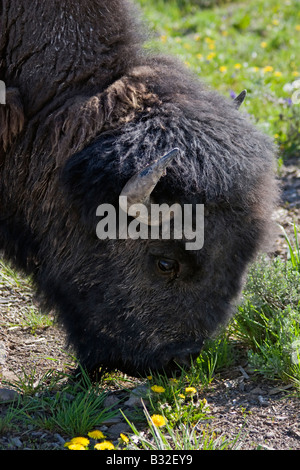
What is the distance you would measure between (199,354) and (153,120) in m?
1.32

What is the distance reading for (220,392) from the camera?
4.06 meters

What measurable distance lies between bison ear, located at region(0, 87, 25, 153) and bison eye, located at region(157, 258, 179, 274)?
1.06m

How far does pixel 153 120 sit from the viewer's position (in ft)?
11.7

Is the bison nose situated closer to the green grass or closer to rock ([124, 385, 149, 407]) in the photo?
rock ([124, 385, 149, 407])

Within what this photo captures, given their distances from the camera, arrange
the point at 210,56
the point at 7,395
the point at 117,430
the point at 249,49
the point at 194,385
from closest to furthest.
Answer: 1. the point at 117,430
2. the point at 7,395
3. the point at 194,385
4. the point at 210,56
5. the point at 249,49

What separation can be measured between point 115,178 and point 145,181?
222 millimetres

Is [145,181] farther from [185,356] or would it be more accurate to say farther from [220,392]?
[220,392]

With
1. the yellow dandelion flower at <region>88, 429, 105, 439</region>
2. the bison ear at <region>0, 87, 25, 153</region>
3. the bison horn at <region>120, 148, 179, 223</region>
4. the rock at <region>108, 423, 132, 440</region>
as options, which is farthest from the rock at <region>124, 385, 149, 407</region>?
the bison ear at <region>0, 87, 25, 153</region>

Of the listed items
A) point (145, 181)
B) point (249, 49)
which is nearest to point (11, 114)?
point (145, 181)

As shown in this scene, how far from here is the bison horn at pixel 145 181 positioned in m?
3.25

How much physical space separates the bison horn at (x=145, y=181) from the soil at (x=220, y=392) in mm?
1234

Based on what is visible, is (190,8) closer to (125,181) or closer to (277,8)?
(277,8)

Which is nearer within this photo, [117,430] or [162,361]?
[117,430]

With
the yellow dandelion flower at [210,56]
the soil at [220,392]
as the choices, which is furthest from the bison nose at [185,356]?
the yellow dandelion flower at [210,56]
